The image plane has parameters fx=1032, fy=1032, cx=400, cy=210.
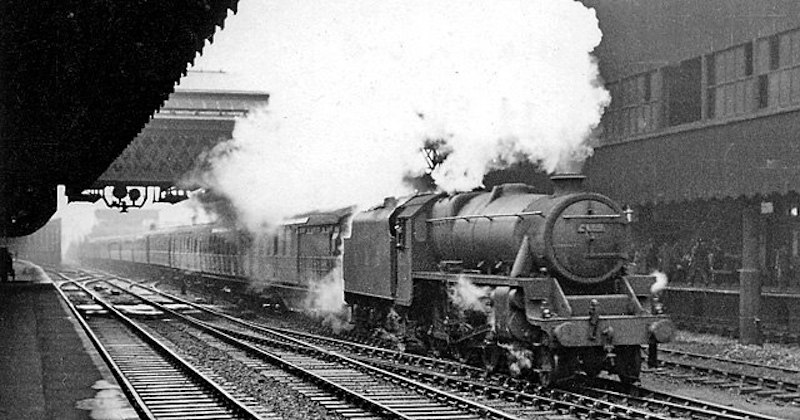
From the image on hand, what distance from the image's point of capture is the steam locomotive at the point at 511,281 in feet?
41.9

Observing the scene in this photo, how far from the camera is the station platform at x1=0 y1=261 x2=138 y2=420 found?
11344 mm

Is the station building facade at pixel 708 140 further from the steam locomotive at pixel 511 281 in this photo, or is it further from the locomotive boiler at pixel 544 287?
the locomotive boiler at pixel 544 287

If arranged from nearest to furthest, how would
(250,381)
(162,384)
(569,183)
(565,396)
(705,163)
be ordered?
(565,396) < (569,183) < (162,384) < (250,381) < (705,163)

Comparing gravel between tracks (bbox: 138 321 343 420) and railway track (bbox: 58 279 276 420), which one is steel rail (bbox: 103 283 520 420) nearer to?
gravel between tracks (bbox: 138 321 343 420)

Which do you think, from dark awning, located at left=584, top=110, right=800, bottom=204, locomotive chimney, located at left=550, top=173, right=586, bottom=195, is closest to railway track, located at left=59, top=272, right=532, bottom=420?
locomotive chimney, located at left=550, top=173, right=586, bottom=195

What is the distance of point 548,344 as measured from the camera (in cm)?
1255

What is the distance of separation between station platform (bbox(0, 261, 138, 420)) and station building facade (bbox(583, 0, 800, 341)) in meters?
12.1

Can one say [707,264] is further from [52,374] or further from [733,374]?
[52,374]

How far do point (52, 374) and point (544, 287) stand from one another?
6955 mm

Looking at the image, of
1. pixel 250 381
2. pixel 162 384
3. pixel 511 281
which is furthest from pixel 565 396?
pixel 162 384

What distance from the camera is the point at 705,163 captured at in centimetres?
2217

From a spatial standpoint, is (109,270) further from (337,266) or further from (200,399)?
(200,399)

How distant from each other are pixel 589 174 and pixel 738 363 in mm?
12666

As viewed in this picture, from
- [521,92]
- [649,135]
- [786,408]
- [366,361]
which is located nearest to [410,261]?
[366,361]
